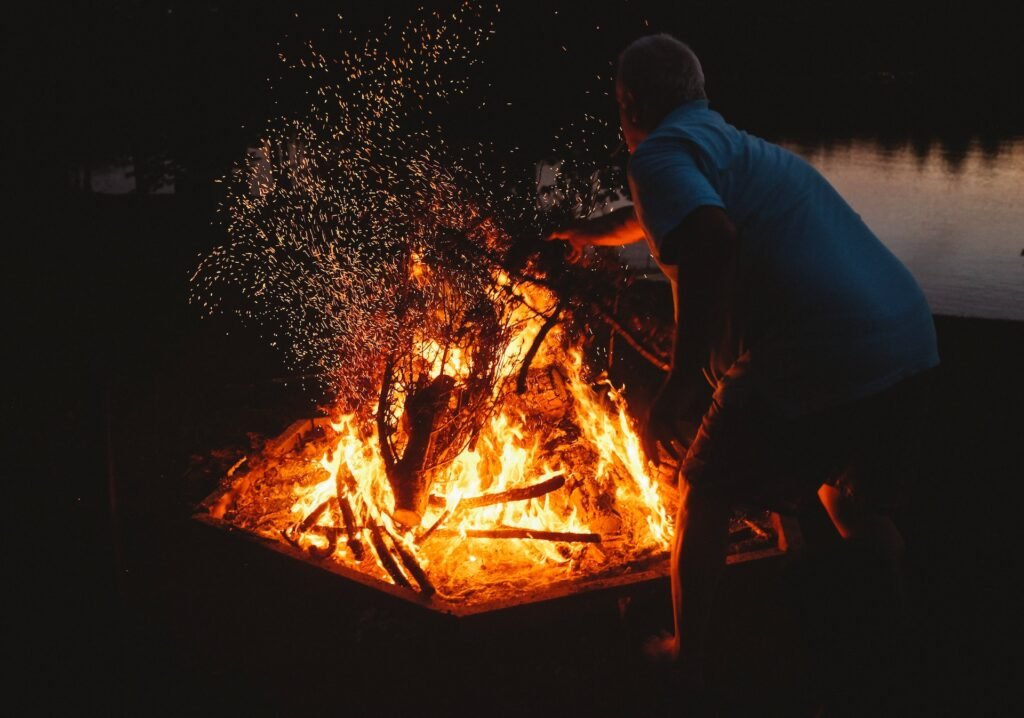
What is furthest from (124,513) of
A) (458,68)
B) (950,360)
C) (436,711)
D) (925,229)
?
(925,229)

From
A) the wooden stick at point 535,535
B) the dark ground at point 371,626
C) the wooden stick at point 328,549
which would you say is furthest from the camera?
the wooden stick at point 535,535

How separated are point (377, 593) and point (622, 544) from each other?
125cm

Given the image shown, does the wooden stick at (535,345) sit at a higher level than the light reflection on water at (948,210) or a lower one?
higher

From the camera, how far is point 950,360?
23.0ft

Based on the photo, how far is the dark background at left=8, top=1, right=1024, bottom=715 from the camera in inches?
120

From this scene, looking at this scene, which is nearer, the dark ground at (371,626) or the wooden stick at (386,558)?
the dark ground at (371,626)

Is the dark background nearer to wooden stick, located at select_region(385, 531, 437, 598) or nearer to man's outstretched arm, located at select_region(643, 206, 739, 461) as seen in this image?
wooden stick, located at select_region(385, 531, 437, 598)

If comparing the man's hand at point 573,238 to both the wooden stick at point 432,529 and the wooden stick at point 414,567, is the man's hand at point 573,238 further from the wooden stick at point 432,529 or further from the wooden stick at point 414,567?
the wooden stick at point 414,567

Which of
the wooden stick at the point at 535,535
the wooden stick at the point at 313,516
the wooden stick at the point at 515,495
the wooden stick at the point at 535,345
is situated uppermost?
the wooden stick at the point at 535,345

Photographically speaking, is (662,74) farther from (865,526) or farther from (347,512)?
(347,512)

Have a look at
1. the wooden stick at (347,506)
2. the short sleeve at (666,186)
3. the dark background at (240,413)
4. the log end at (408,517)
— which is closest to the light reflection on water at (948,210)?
the dark background at (240,413)

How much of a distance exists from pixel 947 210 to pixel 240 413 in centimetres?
2062

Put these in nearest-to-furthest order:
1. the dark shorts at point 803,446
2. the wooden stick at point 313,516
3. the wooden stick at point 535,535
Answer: the dark shorts at point 803,446 → the wooden stick at point 535,535 → the wooden stick at point 313,516

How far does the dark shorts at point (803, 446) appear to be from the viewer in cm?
239
